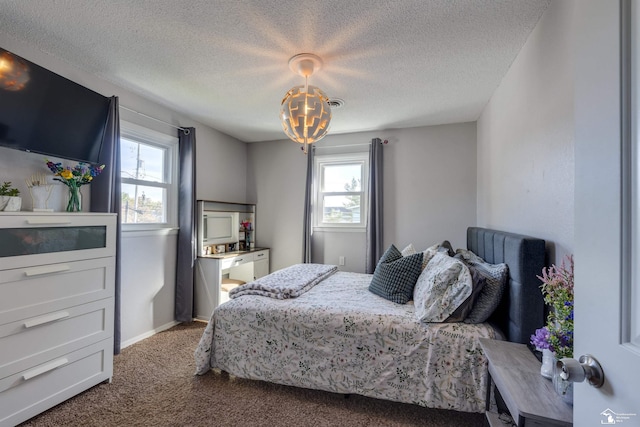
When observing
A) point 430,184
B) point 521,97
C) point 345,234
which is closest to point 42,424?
point 345,234

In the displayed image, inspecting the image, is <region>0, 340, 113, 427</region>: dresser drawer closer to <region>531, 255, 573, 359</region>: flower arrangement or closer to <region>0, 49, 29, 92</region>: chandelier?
<region>0, 49, 29, 92</region>: chandelier

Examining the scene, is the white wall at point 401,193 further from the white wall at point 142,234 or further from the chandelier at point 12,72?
the chandelier at point 12,72

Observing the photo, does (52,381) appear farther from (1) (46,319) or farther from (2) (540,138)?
(2) (540,138)

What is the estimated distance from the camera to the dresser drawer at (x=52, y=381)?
5.21 feet

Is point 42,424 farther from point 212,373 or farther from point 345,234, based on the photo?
point 345,234

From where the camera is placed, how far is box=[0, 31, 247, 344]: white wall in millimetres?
1985

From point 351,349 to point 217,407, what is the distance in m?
0.95

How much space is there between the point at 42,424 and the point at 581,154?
2838 millimetres

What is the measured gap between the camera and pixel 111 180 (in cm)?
238

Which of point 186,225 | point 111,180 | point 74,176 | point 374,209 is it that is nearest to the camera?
point 74,176

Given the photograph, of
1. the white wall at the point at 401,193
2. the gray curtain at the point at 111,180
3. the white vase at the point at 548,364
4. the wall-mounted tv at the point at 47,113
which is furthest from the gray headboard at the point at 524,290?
the wall-mounted tv at the point at 47,113

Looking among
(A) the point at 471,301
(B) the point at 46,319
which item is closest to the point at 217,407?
(B) the point at 46,319

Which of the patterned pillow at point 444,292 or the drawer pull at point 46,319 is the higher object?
the patterned pillow at point 444,292

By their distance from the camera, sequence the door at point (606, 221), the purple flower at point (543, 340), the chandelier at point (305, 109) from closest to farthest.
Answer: the door at point (606, 221), the purple flower at point (543, 340), the chandelier at point (305, 109)
